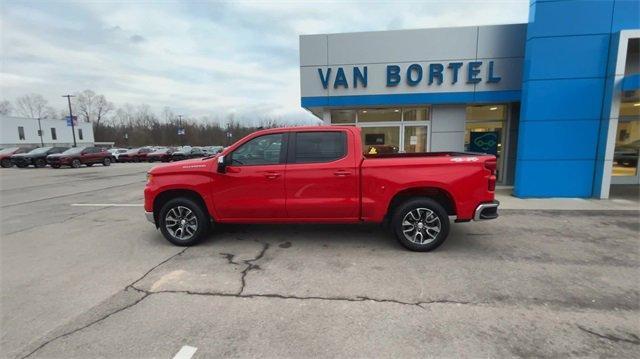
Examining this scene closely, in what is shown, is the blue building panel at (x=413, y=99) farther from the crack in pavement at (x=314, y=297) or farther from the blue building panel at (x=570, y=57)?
the crack in pavement at (x=314, y=297)

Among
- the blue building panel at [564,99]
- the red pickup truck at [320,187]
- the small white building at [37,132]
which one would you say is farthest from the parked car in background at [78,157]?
the small white building at [37,132]

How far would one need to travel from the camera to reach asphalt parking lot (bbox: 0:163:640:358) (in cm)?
283

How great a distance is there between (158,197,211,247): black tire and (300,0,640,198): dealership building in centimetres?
661

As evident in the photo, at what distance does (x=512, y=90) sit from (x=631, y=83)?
2743 mm

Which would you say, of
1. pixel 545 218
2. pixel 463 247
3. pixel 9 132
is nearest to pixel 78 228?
pixel 463 247

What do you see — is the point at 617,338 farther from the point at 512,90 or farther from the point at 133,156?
the point at 133,156

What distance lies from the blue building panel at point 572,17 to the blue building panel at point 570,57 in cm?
17

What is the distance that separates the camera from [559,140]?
344 inches

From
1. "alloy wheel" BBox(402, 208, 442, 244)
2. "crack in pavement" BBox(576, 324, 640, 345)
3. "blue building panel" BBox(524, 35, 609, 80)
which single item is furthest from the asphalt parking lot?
"blue building panel" BBox(524, 35, 609, 80)

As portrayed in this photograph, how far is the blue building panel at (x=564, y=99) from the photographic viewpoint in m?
8.46

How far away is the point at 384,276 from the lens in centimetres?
411

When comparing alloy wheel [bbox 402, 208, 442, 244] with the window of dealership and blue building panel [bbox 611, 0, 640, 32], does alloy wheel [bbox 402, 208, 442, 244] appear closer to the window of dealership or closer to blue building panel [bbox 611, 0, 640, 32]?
the window of dealership

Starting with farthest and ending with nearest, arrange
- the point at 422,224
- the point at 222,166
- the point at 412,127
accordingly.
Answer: the point at 412,127 → the point at 222,166 → the point at 422,224

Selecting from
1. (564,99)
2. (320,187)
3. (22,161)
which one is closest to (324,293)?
(320,187)
